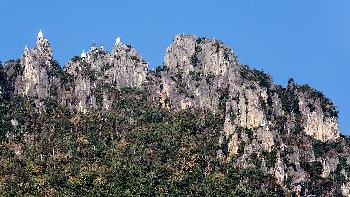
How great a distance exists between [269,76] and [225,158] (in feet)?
124

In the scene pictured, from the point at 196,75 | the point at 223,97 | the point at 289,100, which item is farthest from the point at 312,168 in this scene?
the point at 196,75

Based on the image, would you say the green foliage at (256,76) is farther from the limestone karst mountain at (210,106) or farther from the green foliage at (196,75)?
the green foliage at (196,75)

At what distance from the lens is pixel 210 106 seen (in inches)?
7101

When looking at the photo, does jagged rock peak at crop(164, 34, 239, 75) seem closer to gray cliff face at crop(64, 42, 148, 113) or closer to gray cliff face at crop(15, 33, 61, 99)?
gray cliff face at crop(64, 42, 148, 113)

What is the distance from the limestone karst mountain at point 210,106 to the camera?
15838 centimetres

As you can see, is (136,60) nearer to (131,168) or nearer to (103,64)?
(103,64)

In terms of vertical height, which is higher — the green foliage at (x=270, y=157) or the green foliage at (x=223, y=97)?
the green foliage at (x=223, y=97)

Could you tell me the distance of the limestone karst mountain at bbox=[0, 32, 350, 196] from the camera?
158m

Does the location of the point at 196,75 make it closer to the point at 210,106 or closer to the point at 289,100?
the point at 210,106

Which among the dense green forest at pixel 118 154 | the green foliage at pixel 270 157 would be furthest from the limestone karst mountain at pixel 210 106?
the dense green forest at pixel 118 154

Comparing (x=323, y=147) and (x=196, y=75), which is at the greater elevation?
(x=196, y=75)

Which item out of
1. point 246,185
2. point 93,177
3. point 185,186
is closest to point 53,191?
point 93,177

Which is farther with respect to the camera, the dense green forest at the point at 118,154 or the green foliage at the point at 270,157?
the green foliage at the point at 270,157

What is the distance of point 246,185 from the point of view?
481 ft
